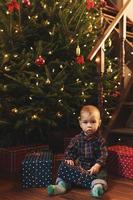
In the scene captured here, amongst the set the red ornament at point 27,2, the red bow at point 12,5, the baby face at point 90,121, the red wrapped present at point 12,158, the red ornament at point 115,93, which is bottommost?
the red wrapped present at point 12,158

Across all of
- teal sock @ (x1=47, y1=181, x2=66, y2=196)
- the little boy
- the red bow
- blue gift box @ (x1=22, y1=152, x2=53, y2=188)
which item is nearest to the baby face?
the little boy

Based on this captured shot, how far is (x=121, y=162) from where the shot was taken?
323cm

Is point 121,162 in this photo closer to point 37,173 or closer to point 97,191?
point 97,191

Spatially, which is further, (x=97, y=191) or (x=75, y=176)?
(x=75, y=176)

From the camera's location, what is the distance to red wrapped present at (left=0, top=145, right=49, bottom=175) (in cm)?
344

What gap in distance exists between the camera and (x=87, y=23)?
3959 millimetres

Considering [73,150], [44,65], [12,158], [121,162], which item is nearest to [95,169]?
[73,150]

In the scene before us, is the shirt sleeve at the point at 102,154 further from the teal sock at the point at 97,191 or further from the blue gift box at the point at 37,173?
the blue gift box at the point at 37,173

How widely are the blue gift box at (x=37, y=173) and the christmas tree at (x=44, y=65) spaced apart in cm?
57

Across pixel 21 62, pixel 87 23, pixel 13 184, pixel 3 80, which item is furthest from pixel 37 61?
pixel 13 184

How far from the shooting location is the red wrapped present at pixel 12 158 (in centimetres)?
344

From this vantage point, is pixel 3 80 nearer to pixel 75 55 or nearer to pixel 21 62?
pixel 21 62

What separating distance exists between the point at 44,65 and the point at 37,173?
1193mm

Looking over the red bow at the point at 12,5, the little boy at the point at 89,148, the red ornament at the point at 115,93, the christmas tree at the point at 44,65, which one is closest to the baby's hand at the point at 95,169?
the little boy at the point at 89,148
